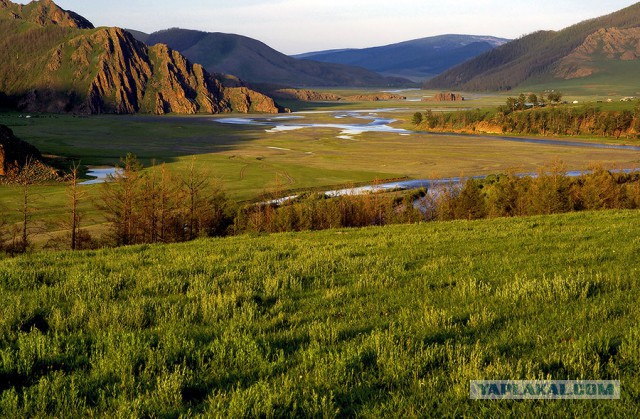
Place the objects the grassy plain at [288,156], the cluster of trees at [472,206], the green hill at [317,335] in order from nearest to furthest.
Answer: the green hill at [317,335] < the cluster of trees at [472,206] < the grassy plain at [288,156]

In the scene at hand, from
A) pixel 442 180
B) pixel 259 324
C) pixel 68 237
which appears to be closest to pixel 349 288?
pixel 259 324

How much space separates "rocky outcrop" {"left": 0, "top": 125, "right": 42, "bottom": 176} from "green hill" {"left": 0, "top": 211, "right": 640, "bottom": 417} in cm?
9573

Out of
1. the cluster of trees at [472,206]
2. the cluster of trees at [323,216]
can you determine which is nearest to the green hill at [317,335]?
the cluster of trees at [323,216]

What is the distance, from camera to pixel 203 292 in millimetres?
10906

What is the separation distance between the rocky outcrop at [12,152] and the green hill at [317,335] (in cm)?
9573

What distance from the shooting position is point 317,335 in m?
8.18

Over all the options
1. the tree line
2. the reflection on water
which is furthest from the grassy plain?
the tree line

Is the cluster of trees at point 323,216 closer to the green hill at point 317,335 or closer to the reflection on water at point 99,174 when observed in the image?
the reflection on water at point 99,174

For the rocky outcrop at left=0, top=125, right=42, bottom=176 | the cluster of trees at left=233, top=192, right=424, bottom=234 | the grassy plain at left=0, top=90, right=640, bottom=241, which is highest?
the rocky outcrop at left=0, top=125, right=42, bottom=176

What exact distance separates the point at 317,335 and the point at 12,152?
11215cm

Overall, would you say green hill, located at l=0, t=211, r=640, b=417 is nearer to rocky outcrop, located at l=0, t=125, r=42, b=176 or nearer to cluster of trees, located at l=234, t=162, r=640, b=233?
cluster of trees, located at l=234, t=162, r=640, b=233

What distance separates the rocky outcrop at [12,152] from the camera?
94500 mm

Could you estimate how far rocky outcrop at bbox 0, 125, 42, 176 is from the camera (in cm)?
9450

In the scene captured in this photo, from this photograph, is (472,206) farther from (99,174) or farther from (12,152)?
(12,152)
